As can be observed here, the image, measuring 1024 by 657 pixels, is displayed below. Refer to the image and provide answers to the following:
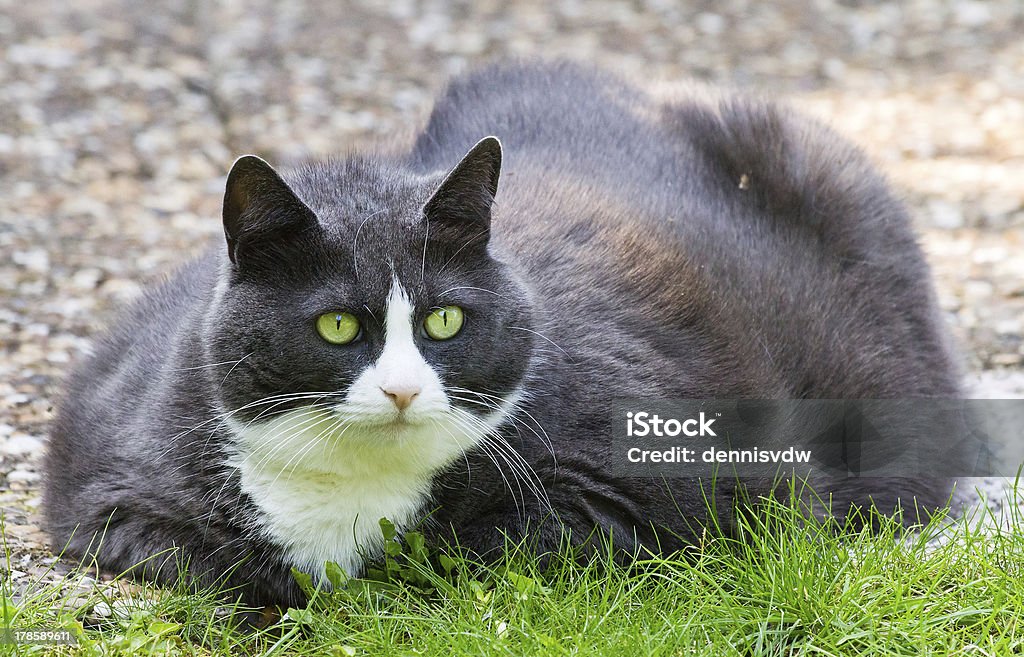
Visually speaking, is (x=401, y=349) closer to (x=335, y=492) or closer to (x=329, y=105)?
(x=335, y=492)

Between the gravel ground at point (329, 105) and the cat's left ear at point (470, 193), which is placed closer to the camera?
the cat's left ear at point (470, 193)

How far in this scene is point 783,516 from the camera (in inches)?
112

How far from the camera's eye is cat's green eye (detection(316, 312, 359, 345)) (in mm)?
2406

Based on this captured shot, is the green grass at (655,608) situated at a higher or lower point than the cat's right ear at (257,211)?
lower

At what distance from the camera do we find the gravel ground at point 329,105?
4508 millimetres

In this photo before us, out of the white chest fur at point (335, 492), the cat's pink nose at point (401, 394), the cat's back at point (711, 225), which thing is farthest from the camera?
the cat's back at point (711, 225)

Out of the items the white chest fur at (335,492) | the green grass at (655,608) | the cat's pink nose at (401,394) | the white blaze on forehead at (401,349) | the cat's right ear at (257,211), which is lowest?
the green grass at (655,608)

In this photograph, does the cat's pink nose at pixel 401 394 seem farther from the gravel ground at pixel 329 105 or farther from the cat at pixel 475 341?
the gravel ground at pixel 329 105

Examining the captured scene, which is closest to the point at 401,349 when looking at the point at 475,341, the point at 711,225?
the point at 475,341

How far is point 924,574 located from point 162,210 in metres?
4.00

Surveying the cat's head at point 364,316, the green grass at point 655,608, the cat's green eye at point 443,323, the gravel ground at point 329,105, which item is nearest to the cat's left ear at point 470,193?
the cat's head at point 364,316

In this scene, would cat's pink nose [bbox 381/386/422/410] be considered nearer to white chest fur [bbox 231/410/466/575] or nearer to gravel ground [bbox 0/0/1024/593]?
white chest fur [bbox 231/410/466/575]

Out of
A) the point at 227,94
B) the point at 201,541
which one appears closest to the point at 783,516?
the point at 201,541

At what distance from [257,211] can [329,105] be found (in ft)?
15.3
